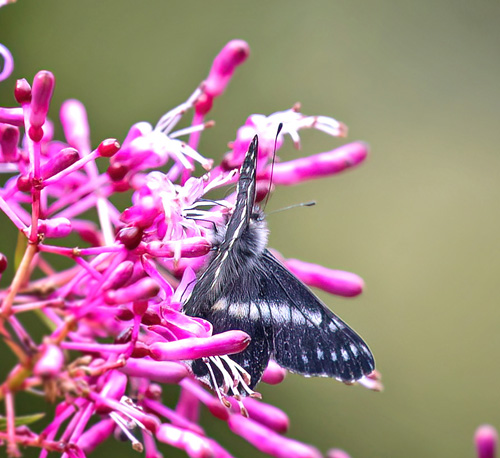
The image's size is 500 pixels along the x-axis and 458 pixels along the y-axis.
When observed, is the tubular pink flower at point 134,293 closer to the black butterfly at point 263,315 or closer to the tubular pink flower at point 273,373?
the black butterfly at point 263,315

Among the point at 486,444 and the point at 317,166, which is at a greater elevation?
the point at 317,166

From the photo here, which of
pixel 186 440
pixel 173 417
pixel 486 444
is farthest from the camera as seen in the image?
pixel 486 444

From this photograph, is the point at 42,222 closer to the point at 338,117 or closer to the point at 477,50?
the point at 338,117

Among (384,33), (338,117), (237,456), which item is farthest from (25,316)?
(384,33)

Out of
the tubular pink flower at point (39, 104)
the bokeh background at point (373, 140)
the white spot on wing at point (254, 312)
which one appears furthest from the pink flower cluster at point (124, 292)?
the bokeh background at point (373, 140)

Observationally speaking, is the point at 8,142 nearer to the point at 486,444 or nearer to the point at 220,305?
the point at 220,305

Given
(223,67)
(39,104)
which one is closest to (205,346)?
(39,104)
